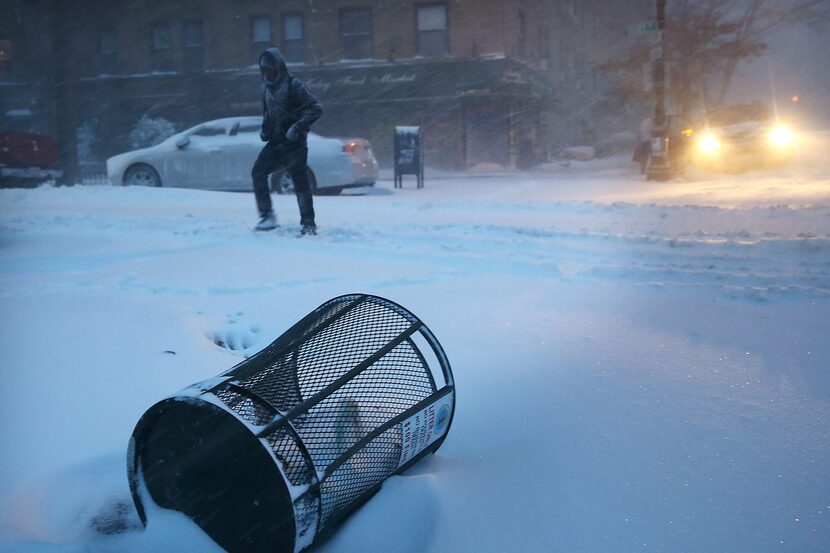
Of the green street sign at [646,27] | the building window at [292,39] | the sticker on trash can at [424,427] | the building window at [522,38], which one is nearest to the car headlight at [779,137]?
the green street sign at [646,27]

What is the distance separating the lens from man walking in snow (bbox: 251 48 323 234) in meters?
6.59

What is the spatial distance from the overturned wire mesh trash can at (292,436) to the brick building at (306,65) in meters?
22.3

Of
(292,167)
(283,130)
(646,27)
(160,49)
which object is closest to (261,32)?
(160,49)

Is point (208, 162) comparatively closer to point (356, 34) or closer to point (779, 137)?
point (779, 137)

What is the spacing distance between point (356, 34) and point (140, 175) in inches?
529

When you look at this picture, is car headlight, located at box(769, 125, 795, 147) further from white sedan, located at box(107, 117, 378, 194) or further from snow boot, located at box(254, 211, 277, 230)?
snow boot, located at box(254, 211, 277, 230)

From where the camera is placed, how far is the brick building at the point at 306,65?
23.9 meters

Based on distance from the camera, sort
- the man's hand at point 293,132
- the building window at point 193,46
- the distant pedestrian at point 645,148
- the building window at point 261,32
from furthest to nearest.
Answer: the building window at point 193,46, the building window at point 261,32, the distant pedestrian at point 645,148, the man's hand at point 293,132

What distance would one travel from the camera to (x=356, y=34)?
24.7 m

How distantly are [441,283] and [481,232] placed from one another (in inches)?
93.0

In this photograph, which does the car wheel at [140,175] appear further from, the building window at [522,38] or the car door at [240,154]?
the building window at [522,38]

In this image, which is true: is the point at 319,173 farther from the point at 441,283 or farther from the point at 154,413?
the point at 154,413

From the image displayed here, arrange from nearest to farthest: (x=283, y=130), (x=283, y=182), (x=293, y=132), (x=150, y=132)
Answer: (x=293, y=132) → (x=283, y=130) → (x=283, y=182) → (x=150, y=132)

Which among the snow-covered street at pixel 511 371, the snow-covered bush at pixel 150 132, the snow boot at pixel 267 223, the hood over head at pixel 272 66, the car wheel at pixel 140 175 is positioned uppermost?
the snow-covered bush at pixel 150 132
